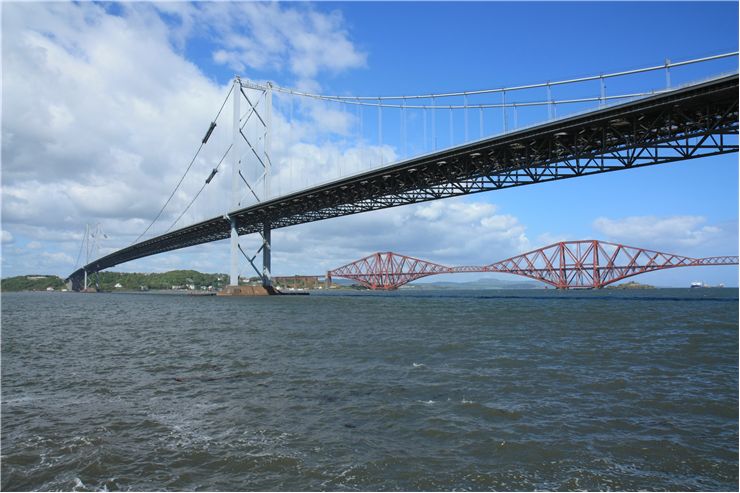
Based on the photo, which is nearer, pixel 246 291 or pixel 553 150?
pixel 553 150

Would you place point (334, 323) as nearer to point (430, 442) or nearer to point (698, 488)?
point (430, 442)

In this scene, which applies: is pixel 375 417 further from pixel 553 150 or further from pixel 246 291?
pixel 246 291

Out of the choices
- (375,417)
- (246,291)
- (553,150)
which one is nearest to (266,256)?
(246,291)

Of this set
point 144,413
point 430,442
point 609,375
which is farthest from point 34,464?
point 609,375

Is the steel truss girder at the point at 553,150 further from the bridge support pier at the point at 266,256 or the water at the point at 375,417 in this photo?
→ the water at the point at 375,417

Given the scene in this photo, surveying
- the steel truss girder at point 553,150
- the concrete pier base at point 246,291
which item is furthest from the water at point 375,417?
the concrete pier base at point 246,291

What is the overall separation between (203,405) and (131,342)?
11626 millimetres

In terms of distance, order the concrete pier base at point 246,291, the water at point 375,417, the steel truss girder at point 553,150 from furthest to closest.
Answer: the concrete pier base at point 246,291, the steel truss girder at point 553,150, the water at point 375,417

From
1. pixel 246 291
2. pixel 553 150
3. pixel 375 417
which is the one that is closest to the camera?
pixel 375 417

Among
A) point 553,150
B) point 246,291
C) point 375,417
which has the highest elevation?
point 553,150

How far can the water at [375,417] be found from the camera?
19.9ft

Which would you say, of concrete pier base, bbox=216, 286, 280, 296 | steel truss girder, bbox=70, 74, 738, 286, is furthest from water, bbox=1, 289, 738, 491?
concrete pier base, bbox=216, 286, 280, 296

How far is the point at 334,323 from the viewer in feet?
84.3

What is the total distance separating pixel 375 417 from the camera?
8.23 meters
